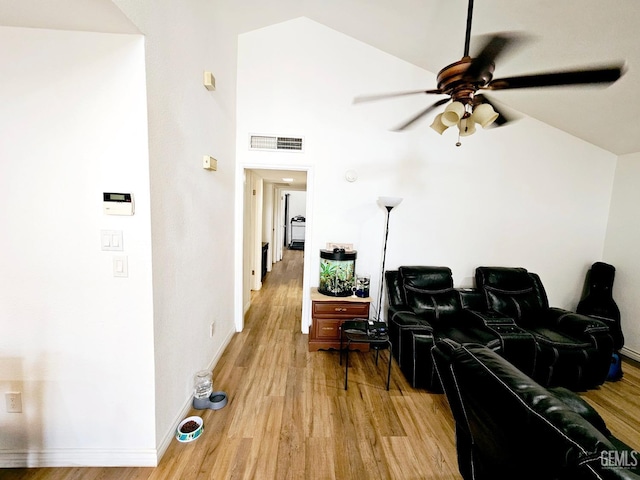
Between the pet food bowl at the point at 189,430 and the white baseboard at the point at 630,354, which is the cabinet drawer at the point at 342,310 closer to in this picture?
the pet food bowl at the point at 189,430

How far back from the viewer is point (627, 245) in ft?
10.3

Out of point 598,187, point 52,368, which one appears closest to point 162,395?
point 52,368

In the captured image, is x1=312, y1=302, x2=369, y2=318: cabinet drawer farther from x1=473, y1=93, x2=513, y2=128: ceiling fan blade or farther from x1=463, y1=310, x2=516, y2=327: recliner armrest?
x1=473, y1=93, x2=513, y2=128: ceiling fan blade

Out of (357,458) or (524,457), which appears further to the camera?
(357,458)

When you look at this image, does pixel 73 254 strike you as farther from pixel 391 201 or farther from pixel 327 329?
pixel 391 201

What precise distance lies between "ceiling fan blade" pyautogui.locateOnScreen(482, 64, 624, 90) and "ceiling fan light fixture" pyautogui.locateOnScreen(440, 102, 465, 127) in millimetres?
183

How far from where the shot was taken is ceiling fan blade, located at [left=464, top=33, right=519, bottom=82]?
1.21 metres

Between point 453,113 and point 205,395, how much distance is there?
8.78ft

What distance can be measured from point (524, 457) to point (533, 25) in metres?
2.72

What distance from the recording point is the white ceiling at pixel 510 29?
1252 mm

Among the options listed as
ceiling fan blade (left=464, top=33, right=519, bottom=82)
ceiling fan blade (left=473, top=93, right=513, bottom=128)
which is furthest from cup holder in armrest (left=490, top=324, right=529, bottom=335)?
ceiling fan blade (left=464, top=33, right=519, bottom=82)

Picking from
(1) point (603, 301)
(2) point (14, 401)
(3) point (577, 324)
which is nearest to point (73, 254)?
(2) point (14, 401)

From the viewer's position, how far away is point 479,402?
3.14 ft

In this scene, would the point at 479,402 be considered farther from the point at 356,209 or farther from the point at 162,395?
the point at 356,209
